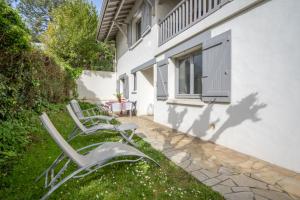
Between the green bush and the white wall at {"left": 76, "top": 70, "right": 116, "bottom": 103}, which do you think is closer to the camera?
the green bush

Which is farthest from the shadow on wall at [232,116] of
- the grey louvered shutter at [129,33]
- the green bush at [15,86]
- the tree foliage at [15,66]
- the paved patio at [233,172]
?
the grey louvered shutter at [129,33]

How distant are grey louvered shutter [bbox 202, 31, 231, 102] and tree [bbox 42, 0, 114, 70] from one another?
14.1 m

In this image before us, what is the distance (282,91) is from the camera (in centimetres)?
342

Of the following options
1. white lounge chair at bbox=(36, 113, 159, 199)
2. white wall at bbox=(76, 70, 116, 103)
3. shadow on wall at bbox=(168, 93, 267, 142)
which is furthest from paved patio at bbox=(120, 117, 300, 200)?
white wall at bbox=(76, 70, 116, 103)

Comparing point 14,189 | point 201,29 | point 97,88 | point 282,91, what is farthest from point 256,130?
point 97,88

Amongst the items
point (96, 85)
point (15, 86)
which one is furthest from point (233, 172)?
point (96, 85)

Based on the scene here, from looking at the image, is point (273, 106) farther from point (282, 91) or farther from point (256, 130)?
point (256, 130)

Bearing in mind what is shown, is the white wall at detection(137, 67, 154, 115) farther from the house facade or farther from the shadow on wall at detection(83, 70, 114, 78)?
the shadow on wall at detection(83, 70, 114, 78)

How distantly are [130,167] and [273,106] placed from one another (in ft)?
8.73

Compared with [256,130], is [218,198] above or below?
below

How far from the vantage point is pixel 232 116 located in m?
4.48

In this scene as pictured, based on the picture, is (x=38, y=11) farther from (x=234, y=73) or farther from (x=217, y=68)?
(x=234, y=73)

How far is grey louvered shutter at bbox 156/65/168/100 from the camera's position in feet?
24.6

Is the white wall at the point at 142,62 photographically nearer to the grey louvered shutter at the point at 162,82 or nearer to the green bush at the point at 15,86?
the grey louvered shutter at the point at 162,82
